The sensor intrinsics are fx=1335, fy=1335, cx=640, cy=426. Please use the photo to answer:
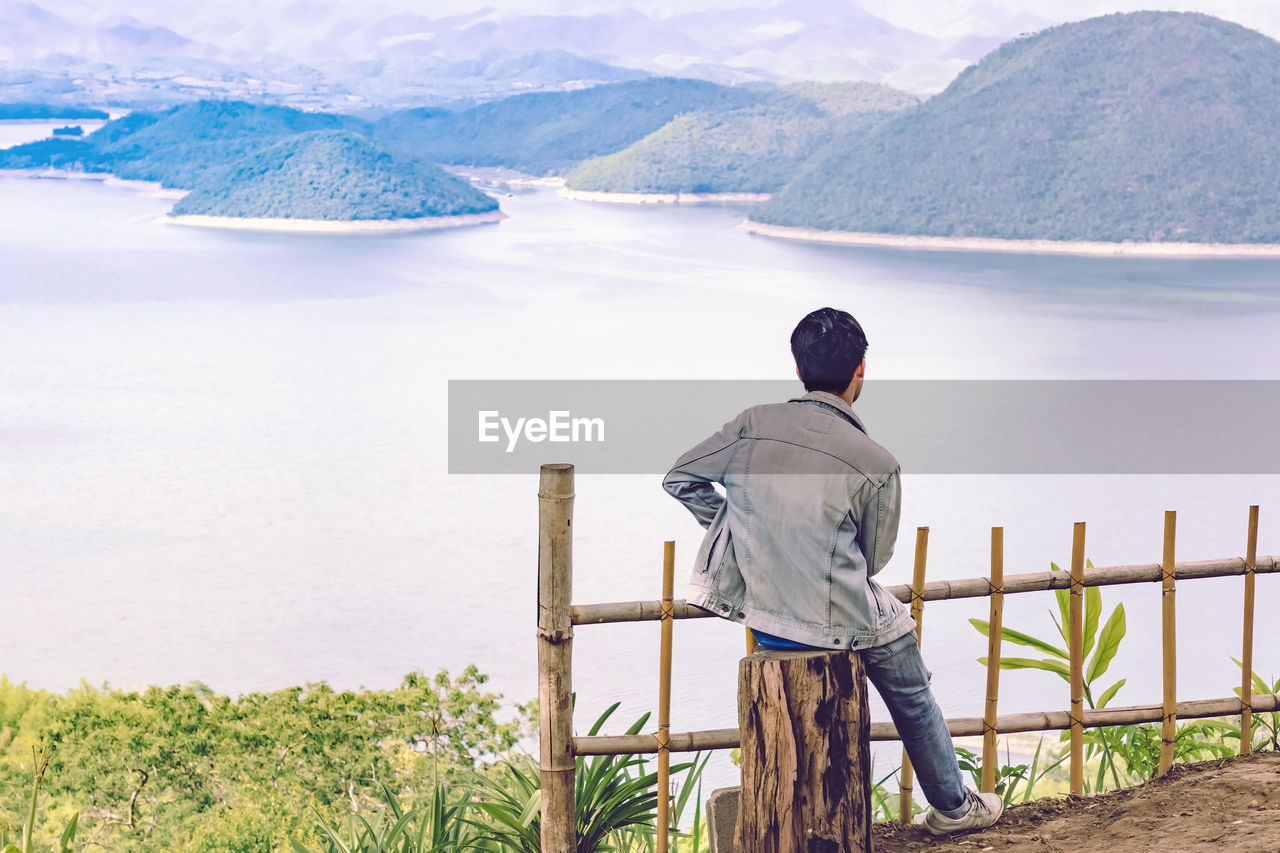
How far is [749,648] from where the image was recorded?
7.50ft

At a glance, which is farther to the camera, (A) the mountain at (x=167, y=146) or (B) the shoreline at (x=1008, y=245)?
(A) the mountain at (x=167, y=146)

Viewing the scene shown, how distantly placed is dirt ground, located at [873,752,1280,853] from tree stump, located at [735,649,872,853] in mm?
251

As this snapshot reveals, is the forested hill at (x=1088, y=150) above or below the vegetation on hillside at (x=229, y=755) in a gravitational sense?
above

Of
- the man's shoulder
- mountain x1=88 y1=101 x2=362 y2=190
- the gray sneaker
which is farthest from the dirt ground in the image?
mountain x1=88 y1=101 x2=362 y2=190

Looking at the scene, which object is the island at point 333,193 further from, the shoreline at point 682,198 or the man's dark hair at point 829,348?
the man's dark hair at point 829,348

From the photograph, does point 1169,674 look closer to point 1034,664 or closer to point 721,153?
point 1034,664

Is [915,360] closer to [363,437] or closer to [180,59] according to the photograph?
[363,437]

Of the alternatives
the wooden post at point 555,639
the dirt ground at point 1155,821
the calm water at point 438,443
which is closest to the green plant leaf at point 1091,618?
the dirt ground at point 1155,821

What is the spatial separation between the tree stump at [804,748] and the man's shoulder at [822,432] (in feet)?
0.96

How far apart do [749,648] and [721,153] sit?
5647cm

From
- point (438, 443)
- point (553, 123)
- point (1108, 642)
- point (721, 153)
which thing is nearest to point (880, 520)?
point (1108, 642)

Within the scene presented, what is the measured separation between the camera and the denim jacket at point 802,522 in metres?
1.97

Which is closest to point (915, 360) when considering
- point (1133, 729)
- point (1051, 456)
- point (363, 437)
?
point (1051, 456)

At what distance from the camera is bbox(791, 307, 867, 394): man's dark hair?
196cm
